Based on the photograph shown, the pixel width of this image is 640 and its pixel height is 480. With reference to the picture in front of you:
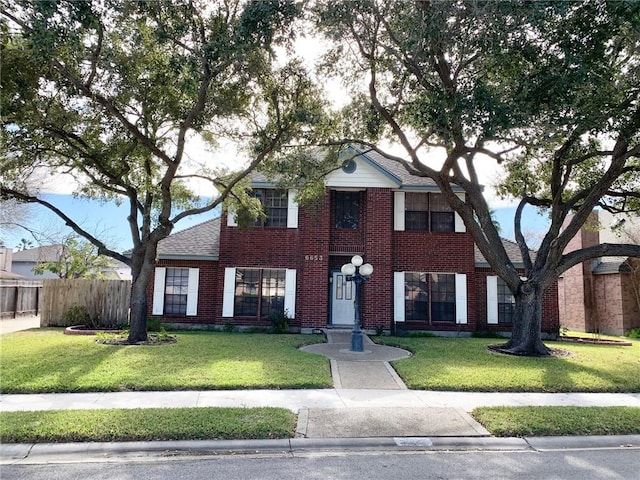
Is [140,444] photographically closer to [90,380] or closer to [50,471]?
[50,471]

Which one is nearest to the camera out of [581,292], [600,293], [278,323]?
[278,323]

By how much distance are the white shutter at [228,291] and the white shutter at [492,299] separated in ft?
31.1

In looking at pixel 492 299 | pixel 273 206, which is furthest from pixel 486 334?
pixel 273 206

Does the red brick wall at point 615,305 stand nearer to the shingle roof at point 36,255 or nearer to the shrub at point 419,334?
the shrub at point 419,334

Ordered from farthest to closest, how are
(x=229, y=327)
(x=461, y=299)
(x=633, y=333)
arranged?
1. (x=633, y=333)
2. (x=461, y=299)
3. (x=229, y=327)

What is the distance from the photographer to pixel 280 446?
5227 mm

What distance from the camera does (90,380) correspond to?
7762 millimetres

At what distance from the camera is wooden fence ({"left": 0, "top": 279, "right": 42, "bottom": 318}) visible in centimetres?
2077

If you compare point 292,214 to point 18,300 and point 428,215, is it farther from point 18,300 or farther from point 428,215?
point 18,300

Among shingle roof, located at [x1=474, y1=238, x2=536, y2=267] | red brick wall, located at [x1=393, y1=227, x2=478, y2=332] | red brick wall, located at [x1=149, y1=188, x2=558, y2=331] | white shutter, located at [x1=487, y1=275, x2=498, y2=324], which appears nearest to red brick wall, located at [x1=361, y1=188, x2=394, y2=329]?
red brick wall, located at [x1=149, y1=188, x2=558, y2=331]

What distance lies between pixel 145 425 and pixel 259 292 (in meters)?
10.8

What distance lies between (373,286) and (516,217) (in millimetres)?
5319

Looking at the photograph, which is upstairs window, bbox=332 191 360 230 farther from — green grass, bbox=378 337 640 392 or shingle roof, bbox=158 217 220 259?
green grass, bbox=378 337 640 392

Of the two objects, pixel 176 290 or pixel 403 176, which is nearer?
pixel 176 290
